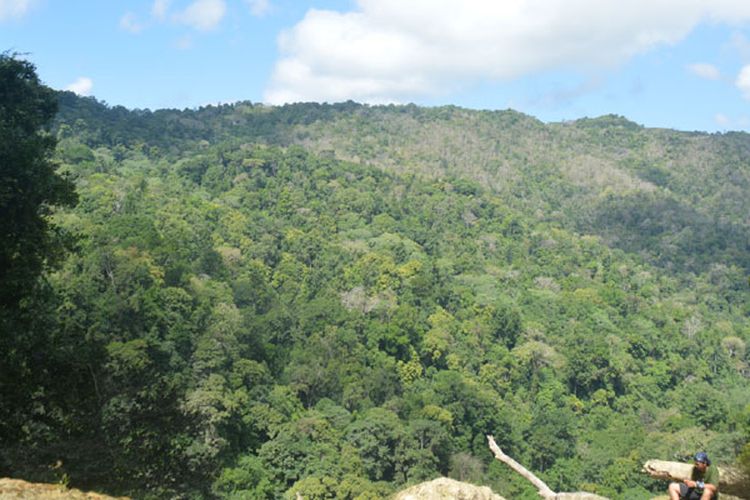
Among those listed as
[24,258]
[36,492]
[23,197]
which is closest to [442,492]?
[36,492]

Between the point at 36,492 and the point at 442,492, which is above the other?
the point at 442,492

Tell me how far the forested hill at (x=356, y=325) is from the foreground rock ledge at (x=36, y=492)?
211 cm

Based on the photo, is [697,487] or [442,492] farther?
[442,492]

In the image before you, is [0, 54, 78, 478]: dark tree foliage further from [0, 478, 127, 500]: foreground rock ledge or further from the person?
the person

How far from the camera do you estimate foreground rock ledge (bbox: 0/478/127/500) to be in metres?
7.30

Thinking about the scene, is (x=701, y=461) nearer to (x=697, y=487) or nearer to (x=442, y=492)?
(x=697, y=487)

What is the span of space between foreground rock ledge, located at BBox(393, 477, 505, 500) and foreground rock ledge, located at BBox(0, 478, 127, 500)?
12.4 ft

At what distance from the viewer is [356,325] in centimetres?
5212

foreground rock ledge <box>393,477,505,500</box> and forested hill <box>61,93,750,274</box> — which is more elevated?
forested hill <box>61,93,750,274</box>

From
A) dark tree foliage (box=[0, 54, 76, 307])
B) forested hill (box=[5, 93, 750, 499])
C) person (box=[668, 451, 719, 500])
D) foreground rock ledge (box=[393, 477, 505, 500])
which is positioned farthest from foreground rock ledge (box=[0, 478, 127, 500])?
person (box=[668, 451, 719, 500])

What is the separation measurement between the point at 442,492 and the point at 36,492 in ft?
15.4

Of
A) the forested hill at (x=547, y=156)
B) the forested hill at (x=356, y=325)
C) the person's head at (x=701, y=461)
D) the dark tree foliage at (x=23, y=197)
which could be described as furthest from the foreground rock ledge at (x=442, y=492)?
the forested hill at (x=547, y=156)

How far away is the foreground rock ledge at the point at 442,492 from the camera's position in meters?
7.61

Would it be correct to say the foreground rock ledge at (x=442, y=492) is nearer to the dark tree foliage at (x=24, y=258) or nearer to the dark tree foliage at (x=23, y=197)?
the dark tree foliage at (x=24, y=258)
